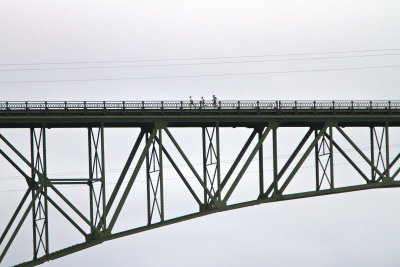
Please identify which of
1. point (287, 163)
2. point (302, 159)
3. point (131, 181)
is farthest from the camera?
point (287, 163)

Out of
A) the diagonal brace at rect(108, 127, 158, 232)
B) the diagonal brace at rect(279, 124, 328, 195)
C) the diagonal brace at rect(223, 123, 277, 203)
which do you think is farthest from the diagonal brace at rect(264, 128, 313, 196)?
the diagonal brace at rect(108, 127, 158, 232)

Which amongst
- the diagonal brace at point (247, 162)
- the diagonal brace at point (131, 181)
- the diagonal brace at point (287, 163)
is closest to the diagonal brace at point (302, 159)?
the diagonal brace at point (287, 163)

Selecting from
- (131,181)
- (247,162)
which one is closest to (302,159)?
(247,162)

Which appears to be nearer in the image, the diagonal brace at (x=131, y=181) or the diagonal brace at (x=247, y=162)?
the diagonal brace at (x=131, y=181)

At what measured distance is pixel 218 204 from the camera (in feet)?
265

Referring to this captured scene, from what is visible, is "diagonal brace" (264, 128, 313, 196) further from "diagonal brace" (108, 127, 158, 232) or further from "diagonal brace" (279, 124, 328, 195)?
"diagonal brace" (108, 127, 158, 232)

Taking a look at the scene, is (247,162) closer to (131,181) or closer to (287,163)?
(287,163)

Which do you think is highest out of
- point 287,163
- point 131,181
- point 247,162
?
point 247,162

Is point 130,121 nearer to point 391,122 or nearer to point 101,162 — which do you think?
point 101,162

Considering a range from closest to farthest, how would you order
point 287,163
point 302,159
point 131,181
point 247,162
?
point 131,181 < point 247,162 < point 302,159 < point 287,163

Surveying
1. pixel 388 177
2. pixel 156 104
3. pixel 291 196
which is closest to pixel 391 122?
pixel 388 177

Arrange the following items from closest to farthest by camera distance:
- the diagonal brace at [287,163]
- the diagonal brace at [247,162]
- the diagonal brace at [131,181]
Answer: the diagonal brace at [131,181]
the diagonal brace at [247,162]
the diagonal brace at [287,163]

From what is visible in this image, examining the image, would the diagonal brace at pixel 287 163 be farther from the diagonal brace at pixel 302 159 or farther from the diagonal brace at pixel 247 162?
the diagonal brace at pixel 247 162

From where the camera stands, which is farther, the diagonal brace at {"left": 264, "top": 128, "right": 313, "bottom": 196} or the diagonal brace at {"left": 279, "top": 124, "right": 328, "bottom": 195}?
the diagonal brace at {"left": 264, "top": 128, "right": 313, "bottom": 196}
